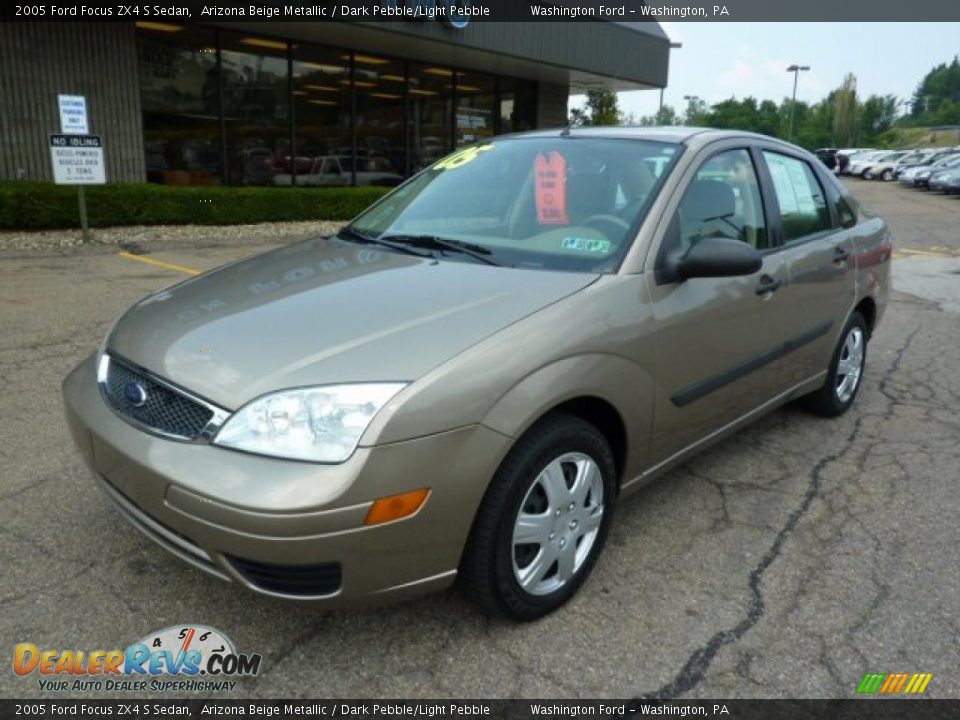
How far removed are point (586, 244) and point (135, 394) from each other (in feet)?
5.35

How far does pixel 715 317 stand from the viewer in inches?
119

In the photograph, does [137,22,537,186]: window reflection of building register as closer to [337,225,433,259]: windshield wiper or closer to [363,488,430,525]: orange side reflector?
[337,225,433,259]: windshield wiper

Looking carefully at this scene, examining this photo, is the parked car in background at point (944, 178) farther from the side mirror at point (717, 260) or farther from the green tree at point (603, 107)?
the side mirror at point (717, 260)

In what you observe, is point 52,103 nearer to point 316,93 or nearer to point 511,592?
point 316,93

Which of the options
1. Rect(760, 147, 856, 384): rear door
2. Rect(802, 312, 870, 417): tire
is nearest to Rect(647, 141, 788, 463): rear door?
Rect(760, 147, 856, 384): rear door

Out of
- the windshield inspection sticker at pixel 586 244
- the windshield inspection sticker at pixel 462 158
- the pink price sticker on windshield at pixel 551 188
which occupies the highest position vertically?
the windshield inspection sticker at pixel 462 158

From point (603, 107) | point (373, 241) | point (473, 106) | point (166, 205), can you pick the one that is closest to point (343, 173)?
point (473, 106)

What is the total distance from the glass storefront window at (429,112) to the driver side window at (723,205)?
1417 centimetres

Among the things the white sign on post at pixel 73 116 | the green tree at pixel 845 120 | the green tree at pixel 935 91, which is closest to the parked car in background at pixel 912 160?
the white sign on post at pixel 73 116

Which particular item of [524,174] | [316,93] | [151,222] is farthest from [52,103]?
[524,174]

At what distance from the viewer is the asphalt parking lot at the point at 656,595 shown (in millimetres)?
2283

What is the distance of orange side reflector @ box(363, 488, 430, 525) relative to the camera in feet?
6.55

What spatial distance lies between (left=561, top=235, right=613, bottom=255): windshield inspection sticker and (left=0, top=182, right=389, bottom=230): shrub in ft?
32.5

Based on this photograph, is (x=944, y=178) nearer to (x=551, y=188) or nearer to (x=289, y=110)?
(x=289, y=110)
